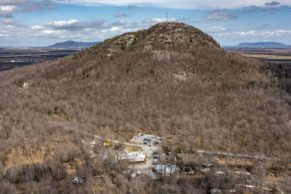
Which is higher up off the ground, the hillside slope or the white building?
the hillside slope

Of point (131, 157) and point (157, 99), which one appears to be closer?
point (131, 157)

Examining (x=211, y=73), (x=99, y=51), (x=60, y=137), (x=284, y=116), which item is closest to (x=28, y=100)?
(x=60, y=137)

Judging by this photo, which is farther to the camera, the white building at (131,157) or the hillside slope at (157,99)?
the hillside slope at (157,99)

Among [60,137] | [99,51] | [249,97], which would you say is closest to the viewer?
[60,137]

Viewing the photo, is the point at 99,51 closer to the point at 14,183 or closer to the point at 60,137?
the point at 60,137

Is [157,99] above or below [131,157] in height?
above

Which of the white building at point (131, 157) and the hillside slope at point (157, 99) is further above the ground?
the hillside slope at point (157, 99)

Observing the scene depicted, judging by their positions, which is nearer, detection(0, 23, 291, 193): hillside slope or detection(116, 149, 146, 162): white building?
detection(116, 149, 146, 162): white building

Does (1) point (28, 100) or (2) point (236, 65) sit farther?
(2) point (236, 65)
